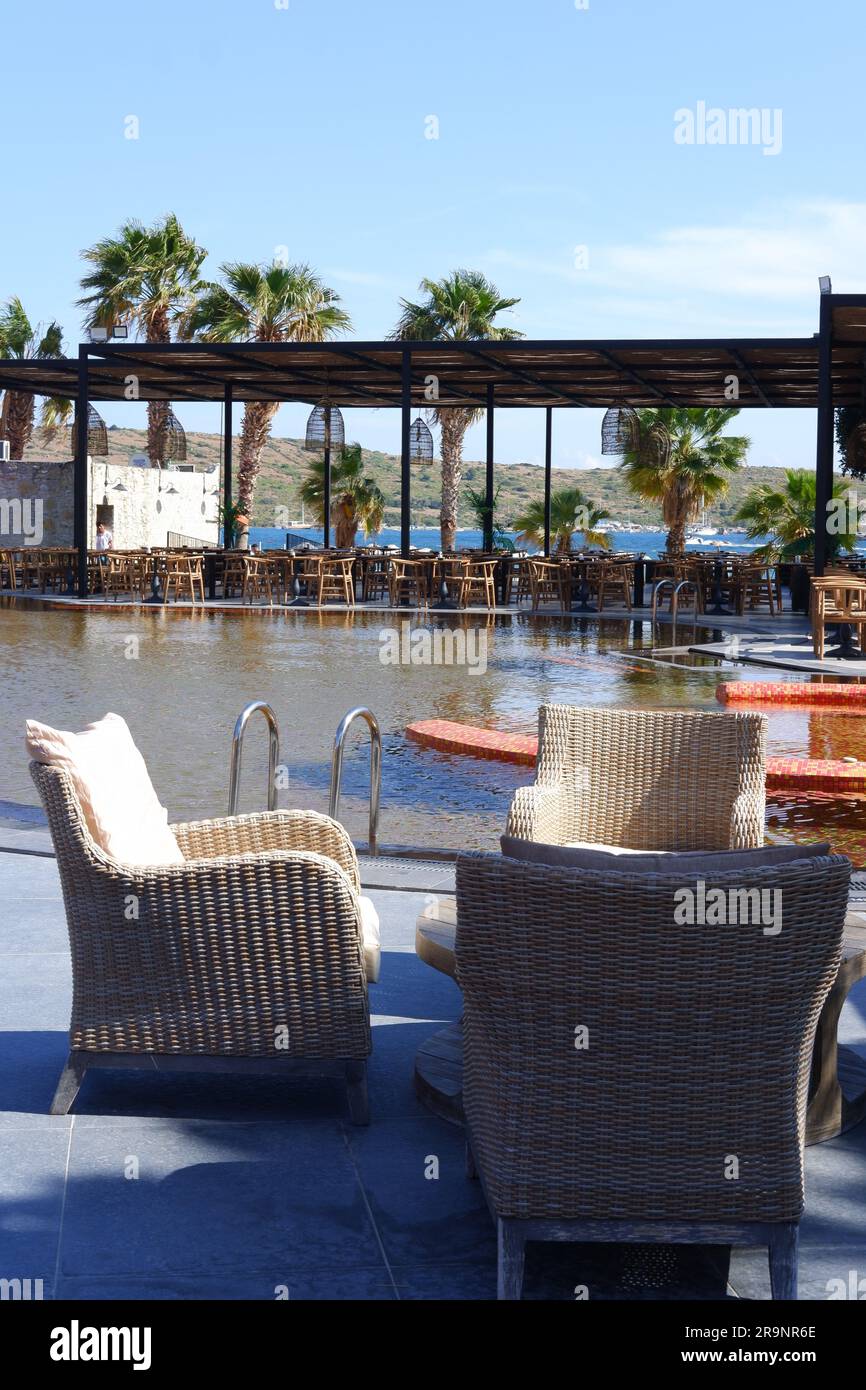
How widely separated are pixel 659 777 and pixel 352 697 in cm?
696

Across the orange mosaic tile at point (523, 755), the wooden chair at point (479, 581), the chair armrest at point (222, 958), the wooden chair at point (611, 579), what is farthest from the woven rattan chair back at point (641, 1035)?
the wooden chair at point (611, 579)

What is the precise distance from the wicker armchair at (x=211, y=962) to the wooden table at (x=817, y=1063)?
17 centimetres

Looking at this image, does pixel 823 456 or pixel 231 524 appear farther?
pixel 231 524

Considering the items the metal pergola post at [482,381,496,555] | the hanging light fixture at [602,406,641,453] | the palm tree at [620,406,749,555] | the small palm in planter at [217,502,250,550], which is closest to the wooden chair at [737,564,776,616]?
the hanging light fixture at [602,406,641,453]

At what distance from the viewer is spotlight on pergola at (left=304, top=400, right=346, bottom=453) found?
2441 centimetres

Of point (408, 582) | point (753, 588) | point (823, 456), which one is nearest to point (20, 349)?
point (408, 582)

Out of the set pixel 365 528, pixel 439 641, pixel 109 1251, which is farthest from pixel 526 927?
pixel 365 528

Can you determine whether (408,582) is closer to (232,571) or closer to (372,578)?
(372,578)

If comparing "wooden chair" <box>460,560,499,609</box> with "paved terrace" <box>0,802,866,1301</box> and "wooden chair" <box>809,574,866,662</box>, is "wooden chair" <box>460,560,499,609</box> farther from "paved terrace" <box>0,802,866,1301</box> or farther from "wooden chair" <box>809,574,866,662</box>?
"paved terrace" <box>0,802,866,1301</box>

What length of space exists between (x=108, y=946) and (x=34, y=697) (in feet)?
26.0

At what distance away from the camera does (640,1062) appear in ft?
7.63

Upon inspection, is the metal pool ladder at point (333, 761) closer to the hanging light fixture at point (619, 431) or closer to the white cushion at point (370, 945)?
the white cushion at point (370, 945)

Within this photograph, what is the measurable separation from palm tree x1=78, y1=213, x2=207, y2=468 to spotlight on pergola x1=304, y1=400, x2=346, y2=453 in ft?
19.2

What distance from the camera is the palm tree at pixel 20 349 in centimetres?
3491
